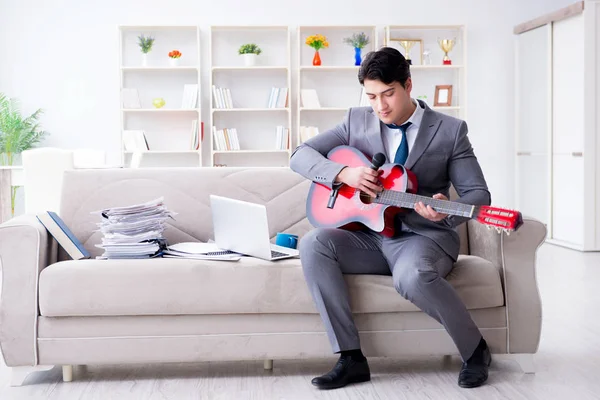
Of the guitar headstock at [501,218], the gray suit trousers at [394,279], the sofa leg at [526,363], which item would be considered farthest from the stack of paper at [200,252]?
the sofa leg at [526,363]

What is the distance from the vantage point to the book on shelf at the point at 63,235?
2.71 meters

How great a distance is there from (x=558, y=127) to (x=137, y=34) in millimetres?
3827

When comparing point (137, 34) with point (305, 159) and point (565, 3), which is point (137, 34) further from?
point (305, 159)

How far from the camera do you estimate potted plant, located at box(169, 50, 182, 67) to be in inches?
283

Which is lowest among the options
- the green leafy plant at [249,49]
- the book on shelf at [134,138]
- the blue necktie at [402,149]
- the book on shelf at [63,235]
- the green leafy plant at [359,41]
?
the book on shelf at [63,235]

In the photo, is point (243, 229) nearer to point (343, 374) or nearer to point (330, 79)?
point (343, 374)

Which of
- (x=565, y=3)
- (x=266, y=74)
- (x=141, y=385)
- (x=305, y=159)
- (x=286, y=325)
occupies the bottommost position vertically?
(x=141, y=385)

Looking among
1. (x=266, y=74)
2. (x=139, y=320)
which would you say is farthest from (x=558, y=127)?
(x=139, y=320)

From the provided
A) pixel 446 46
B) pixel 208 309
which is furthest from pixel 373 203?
pixel 446 46

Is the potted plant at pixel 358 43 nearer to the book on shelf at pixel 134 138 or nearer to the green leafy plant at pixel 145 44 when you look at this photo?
the green leafy plant at pixel 145 44

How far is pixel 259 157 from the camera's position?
7.48 metres

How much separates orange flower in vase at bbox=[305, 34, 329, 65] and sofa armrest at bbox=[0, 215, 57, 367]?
16.4 ft

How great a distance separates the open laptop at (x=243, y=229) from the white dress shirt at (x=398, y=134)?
48 cm

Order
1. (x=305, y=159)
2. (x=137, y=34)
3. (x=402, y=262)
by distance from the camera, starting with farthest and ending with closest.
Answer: (x=137, y=34), (x=305, y=159), (x=402, y=262)
